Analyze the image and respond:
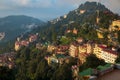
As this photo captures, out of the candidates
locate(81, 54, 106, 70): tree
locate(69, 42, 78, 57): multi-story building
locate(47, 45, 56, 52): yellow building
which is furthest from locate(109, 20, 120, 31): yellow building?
locate(81, 54, 106, 70): tree

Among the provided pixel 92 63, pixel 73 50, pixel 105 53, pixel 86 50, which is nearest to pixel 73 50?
pixel 73 50

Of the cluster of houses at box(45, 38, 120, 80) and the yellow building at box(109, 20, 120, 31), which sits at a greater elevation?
the yellow building at box(109, 20, 120, 31)

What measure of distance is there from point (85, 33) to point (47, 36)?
449 inches

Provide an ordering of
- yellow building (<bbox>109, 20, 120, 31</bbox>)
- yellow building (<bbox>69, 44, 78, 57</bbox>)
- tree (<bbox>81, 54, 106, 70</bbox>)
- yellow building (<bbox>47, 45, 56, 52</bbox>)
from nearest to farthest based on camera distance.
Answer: tree (<bbox>81, 54, 106, 70</bbox>), yellow building (<bbox>69, 44, 78, 57</bbox>), yellow building (<bbox>109, 20, 120, 31</bbox>), yellow building (<bbox>47, 45, 56, 52</bbox>)

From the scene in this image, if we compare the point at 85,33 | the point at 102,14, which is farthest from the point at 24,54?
the point at 102,14

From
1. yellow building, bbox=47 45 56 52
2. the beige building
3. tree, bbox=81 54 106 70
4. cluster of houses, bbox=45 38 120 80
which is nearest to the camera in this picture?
tree, bbox=81 54 106 70

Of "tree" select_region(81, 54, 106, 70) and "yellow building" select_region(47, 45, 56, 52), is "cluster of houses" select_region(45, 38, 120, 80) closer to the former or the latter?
"yellow building" select_region(47, 45, 56, 52)

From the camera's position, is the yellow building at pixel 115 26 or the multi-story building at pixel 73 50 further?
the yellow building at pixel 115 26

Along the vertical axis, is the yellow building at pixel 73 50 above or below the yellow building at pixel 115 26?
below

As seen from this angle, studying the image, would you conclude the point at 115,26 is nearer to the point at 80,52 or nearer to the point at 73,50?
the point at 73,50

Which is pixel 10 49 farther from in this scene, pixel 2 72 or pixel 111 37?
pixel 2 72

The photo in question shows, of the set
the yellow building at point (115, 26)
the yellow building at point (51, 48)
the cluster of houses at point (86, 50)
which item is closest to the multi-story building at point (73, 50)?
the cluster of houses at point (86, 50)

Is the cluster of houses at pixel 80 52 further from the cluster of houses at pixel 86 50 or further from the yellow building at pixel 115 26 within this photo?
the yellow building at pixel 115 26

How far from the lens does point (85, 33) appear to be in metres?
38.4
